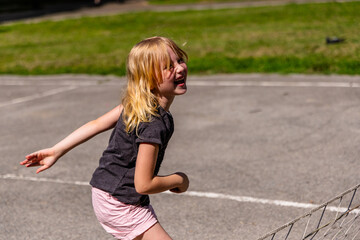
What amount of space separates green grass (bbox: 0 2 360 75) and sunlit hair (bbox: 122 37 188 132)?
4.14 m

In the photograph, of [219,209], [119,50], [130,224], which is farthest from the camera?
[119,50]

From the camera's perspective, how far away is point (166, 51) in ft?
9.02

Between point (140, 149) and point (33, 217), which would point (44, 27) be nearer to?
point (33, 217)

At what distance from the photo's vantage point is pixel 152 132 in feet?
8.68

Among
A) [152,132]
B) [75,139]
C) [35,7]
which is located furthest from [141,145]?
[35,7]

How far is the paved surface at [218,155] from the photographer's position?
5.02m

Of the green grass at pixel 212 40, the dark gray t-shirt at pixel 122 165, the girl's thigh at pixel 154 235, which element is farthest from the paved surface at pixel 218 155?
the dark gray t-shirt at pixel 122 165

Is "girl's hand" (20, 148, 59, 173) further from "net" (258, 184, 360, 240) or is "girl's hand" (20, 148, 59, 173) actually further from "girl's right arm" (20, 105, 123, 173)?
"net" (258, 184, 360, 240)

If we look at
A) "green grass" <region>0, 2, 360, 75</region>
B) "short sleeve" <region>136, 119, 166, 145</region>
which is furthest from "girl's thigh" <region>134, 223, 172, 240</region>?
"green grass" <region>0, 2, 360, 75</region>

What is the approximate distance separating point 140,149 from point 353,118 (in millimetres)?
6054

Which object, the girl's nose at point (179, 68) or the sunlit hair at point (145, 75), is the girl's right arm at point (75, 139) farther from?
the girl's nose at point (179, 68)

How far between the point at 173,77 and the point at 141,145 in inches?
16.4

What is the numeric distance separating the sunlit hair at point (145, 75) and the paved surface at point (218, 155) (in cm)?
218

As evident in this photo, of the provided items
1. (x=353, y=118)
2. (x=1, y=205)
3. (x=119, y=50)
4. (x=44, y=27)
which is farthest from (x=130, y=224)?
(x=44, y=27)
